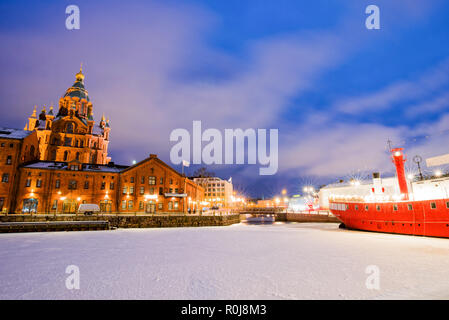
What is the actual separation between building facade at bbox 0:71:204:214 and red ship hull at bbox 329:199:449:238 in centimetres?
3340

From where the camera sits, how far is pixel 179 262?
11.8 meters

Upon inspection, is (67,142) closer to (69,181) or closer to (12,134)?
(12,134)

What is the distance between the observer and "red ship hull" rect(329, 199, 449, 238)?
73.7 ft

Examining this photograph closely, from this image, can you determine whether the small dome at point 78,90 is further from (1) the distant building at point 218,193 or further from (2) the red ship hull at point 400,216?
(2) the red ship hull at point 400,216

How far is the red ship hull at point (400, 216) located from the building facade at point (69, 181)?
3340 centimetres

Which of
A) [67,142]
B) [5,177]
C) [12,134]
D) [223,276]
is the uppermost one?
[67,142]

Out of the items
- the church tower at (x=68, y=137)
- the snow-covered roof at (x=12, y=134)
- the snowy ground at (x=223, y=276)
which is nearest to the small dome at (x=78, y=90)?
the church tower at (x=68, y=137)

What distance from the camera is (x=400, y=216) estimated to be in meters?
26.4

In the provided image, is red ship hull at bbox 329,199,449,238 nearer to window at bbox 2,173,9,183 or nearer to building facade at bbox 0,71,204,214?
building facade at bbox 0,71,204,214

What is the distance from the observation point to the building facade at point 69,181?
136 ft

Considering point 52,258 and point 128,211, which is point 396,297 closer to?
point 52,258

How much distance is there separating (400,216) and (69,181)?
5518 cm

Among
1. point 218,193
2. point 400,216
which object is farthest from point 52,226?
point 218,193

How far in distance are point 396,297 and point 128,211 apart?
Result: 162 ft
